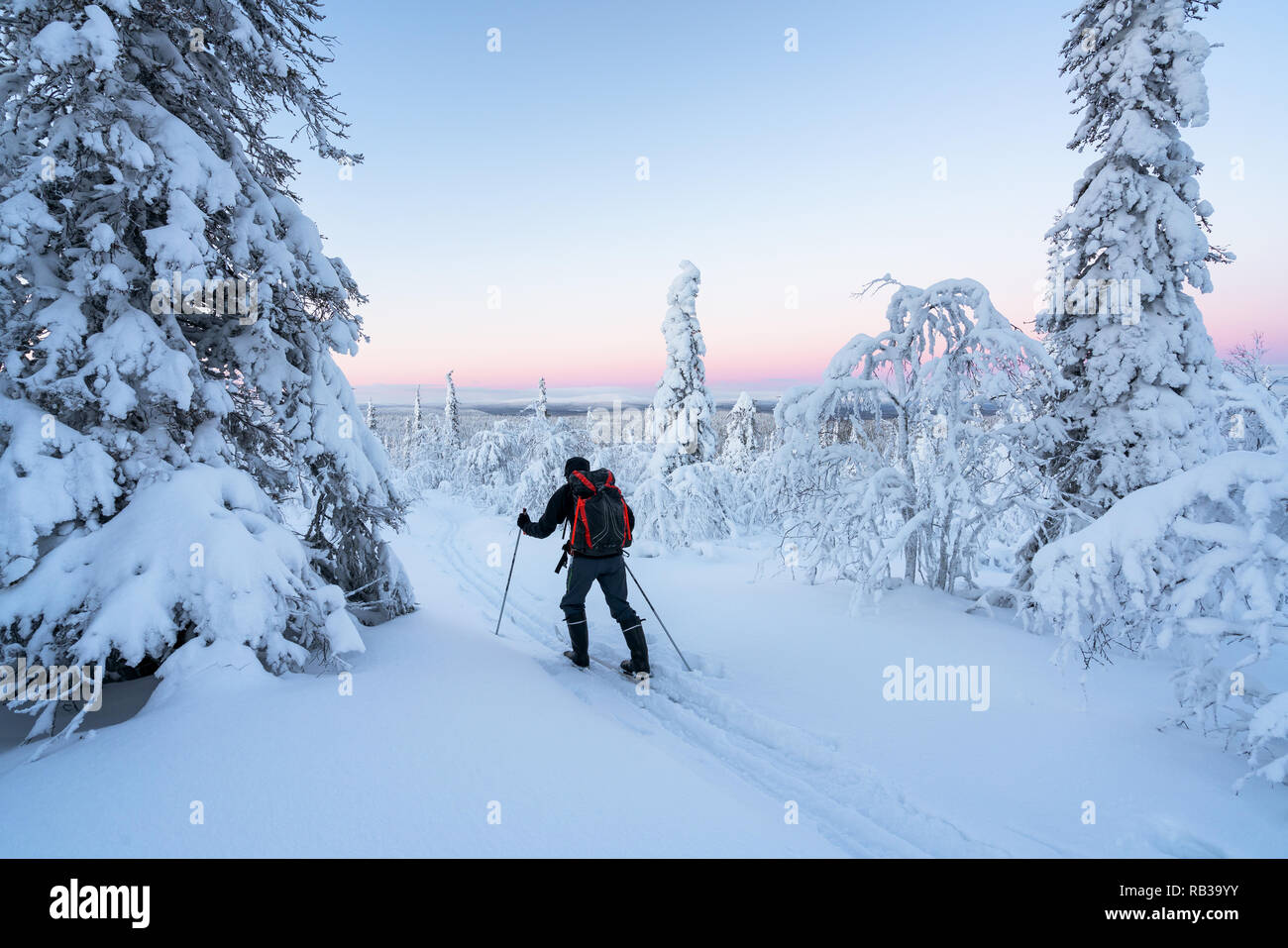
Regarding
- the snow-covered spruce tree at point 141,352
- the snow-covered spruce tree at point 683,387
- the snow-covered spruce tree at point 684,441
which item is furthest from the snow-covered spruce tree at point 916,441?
the snow-covered spruce tree at point 683,387

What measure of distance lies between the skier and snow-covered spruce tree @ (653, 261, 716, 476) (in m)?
13.7

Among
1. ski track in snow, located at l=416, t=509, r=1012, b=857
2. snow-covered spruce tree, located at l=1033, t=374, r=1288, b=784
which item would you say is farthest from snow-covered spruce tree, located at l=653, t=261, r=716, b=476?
snow-covered spruce tree, located at l=1033, t=374, r=1288, b=784

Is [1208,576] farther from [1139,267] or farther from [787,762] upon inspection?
[1139,267]

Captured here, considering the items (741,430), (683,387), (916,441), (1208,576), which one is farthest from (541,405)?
(1208,576)

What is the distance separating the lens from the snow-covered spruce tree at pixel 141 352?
3584 mm

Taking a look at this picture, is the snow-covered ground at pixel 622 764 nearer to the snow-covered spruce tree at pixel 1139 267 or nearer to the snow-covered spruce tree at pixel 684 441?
the snow-covered spruce tree at pixel 1139 267

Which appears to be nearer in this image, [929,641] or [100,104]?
[100,104]

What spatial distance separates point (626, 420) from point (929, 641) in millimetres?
27573

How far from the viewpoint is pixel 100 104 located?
391 cm

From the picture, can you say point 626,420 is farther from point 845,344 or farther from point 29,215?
point 29,215

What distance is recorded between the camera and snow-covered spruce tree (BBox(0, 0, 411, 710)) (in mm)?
3584

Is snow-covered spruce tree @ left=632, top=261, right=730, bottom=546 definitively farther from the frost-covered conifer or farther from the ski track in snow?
the ski track in snow

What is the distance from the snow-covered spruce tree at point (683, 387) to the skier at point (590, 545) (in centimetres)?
1368
